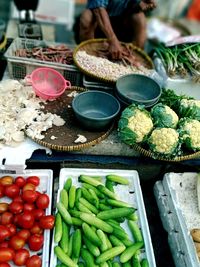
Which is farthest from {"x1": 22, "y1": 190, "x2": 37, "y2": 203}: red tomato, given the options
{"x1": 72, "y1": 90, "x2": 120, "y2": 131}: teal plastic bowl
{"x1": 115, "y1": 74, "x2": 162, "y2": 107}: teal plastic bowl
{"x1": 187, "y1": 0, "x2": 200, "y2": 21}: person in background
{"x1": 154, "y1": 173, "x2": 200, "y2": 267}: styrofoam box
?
{"x1": 187, "y1": 0, "x2": 200, "y2": 21}: person in background

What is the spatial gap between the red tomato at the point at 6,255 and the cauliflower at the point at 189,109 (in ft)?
6.63

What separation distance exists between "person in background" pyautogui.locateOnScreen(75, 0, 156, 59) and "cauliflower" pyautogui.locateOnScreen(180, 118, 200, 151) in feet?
4.14

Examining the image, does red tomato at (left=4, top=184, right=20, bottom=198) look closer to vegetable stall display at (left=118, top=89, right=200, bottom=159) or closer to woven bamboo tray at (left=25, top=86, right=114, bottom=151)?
woven bamboo tray at (left=25, top=86, right=114, bottom=151)

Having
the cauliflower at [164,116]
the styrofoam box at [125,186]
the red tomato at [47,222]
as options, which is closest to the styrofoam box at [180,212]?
the styrofoam box at [125,186]

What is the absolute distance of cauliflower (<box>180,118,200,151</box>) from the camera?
3.03 meters

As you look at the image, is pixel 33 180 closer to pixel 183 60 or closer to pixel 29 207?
pixel 29 207

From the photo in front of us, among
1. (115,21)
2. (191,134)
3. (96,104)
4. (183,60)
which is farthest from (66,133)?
(115,21)

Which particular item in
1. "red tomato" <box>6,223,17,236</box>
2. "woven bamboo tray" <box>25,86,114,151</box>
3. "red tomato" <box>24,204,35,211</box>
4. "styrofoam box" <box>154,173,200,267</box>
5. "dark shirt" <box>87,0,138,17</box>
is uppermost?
"dark shirt" <box>87,0,138,17</box>

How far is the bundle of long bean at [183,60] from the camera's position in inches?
147

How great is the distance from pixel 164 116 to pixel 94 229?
1.22m

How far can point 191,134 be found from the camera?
3035 mm

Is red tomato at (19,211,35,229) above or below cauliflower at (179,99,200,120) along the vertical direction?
below

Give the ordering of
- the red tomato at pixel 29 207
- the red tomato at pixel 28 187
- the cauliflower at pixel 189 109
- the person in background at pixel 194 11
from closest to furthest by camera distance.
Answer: the red tomato at pixel 29 207, the red tomato at pixel 28 187, the cauliflower at pixel 189 109, the person in background at pixel 194 11

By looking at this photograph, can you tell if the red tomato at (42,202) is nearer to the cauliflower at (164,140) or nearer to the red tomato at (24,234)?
the red tomato at (24,234)
